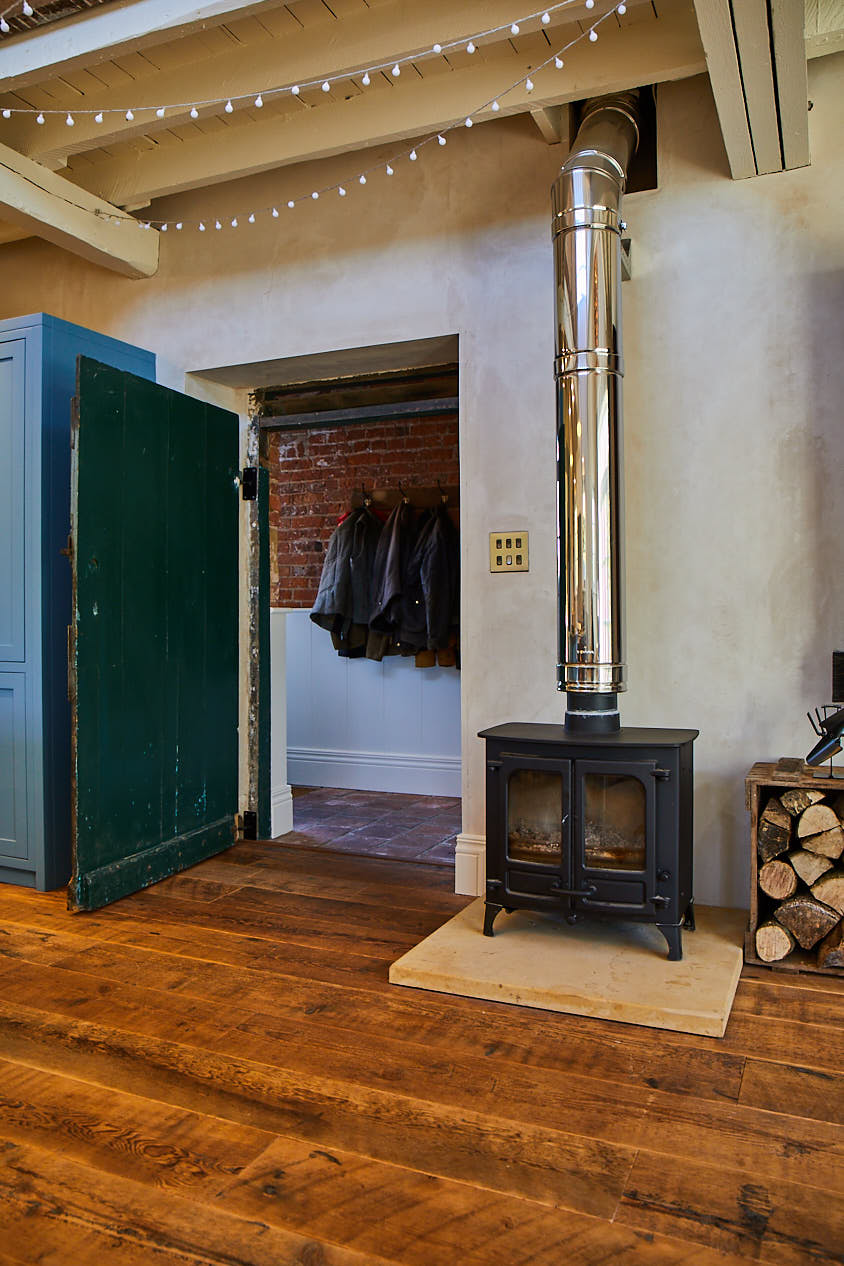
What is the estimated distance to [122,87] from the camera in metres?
2.97

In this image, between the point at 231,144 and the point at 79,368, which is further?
the point at 231,144

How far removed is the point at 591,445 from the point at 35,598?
1.98m

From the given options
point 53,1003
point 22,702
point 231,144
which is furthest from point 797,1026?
point 231,144

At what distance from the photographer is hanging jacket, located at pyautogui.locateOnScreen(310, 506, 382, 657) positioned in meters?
5.13

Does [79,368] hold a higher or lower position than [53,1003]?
higher

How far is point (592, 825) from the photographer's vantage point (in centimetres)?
245

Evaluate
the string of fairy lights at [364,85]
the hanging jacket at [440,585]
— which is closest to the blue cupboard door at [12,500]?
the string of fairy lights at [364,85]

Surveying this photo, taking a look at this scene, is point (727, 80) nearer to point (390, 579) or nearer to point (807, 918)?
point (807, 918)

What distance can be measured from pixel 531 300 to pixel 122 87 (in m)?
1.49

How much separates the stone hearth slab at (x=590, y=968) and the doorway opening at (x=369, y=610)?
5.38 ft

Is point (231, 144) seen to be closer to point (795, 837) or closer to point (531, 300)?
point (531, 300)

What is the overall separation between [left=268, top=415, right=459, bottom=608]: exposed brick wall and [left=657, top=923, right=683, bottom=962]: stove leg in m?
3.38

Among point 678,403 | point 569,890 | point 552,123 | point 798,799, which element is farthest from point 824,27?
point 569,890

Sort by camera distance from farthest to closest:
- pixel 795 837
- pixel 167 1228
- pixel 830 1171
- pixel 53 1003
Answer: pixel 795 837 < pixel 53 1003 < pixel 830 1171 < pixel 167 1228
